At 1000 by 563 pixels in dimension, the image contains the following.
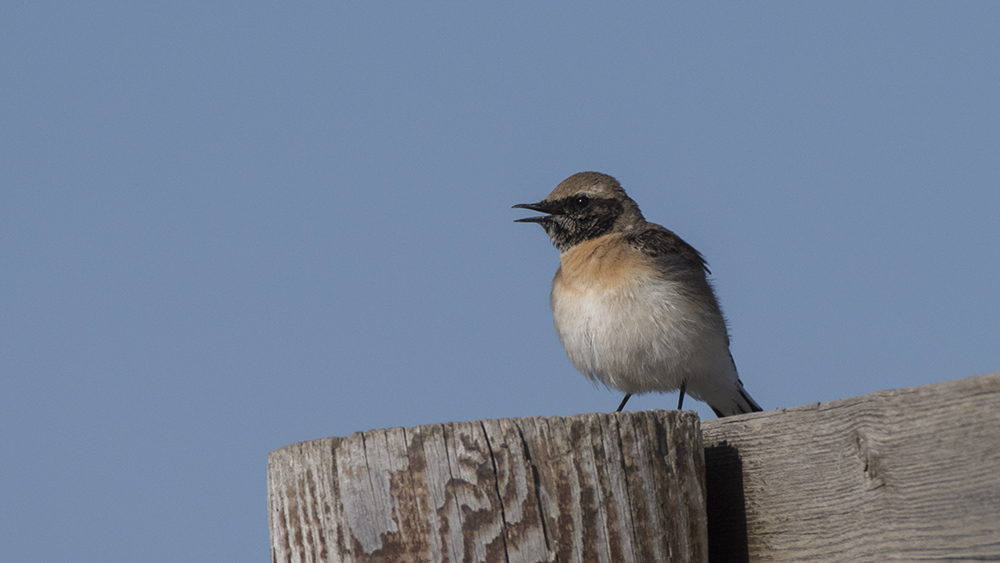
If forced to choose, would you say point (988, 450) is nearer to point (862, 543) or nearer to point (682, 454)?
point (862, 543)

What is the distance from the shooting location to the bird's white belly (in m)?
6.41

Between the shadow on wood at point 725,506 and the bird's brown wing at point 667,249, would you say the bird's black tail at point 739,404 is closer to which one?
the bird's brown wing at point 667,249

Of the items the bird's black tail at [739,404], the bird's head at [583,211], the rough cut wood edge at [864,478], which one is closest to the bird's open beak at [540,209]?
the bird's head at [583,211]

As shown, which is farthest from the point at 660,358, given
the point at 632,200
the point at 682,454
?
the point at 682,454

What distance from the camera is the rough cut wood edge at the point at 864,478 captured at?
2.41 meters

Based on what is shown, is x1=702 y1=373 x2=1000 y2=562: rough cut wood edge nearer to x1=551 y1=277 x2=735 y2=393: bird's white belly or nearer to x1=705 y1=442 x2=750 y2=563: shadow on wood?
x1=705 y1=442 x2=750 y2=563: shadow on wood

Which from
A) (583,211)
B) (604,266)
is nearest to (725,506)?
(604,266)

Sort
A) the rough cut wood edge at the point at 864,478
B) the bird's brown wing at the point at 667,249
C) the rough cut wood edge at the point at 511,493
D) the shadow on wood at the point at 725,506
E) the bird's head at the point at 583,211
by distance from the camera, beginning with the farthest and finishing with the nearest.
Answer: the bird's head at the point at 583,211
the bird's brown wing at the point at 667,249
the shadow on wood at the point at 725,506
the rough cut wood edge at the point at 511,493
the rough cut wood edge at the point at 864,478

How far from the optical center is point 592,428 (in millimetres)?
2809

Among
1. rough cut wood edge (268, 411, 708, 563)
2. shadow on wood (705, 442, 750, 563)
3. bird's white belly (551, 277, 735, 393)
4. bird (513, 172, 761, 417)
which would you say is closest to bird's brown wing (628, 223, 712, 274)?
bird (513, 172, 761, 417)

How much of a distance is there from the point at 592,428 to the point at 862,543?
0.81 meters

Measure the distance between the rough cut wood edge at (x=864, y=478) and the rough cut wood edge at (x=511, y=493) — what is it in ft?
0.99

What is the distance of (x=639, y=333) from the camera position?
21.0 ft

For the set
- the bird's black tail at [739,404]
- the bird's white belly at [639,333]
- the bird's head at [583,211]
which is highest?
the bird's head at [583,211]
